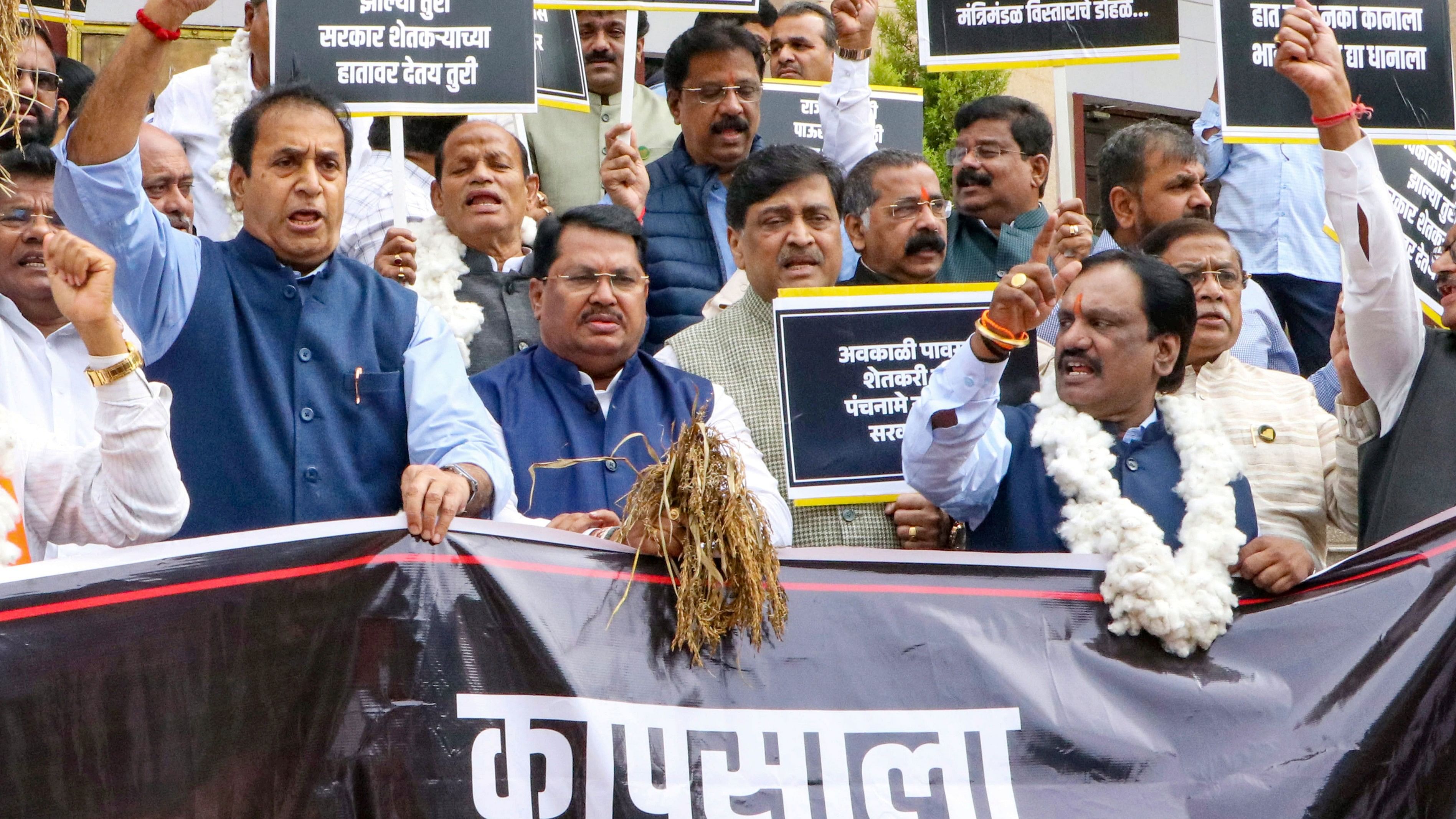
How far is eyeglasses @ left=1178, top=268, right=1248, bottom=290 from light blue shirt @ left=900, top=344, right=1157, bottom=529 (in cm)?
104

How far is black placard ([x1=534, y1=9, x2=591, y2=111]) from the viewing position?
655 cm

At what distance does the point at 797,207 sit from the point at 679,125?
1.92m

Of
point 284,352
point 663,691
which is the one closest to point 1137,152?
point 284,352

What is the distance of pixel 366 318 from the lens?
14.1 ft

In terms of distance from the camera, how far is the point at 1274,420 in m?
4.94

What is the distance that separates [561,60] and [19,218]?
7.71 feet

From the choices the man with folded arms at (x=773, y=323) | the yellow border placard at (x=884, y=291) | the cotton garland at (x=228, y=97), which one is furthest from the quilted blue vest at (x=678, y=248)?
the cotton garland at (x=228, y=97)

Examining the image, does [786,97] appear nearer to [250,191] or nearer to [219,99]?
[219,99]

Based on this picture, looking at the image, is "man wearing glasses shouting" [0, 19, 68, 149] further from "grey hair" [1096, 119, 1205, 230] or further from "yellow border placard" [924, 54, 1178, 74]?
"grey hair" [1096, 119, 1205, 230]

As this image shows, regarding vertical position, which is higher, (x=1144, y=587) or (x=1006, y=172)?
(x=1006, y=172)

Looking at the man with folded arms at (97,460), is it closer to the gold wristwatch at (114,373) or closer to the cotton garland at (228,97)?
the gold wristwatch at (114,373)

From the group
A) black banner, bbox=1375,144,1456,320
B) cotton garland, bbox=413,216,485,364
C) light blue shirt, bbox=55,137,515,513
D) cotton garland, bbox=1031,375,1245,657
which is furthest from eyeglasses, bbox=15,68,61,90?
black banner, bbox=1375,144,1456,320

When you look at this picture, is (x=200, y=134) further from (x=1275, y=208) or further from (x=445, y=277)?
(x=1275, y=208)

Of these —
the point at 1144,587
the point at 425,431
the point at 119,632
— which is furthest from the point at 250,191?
the point at 1144,587
